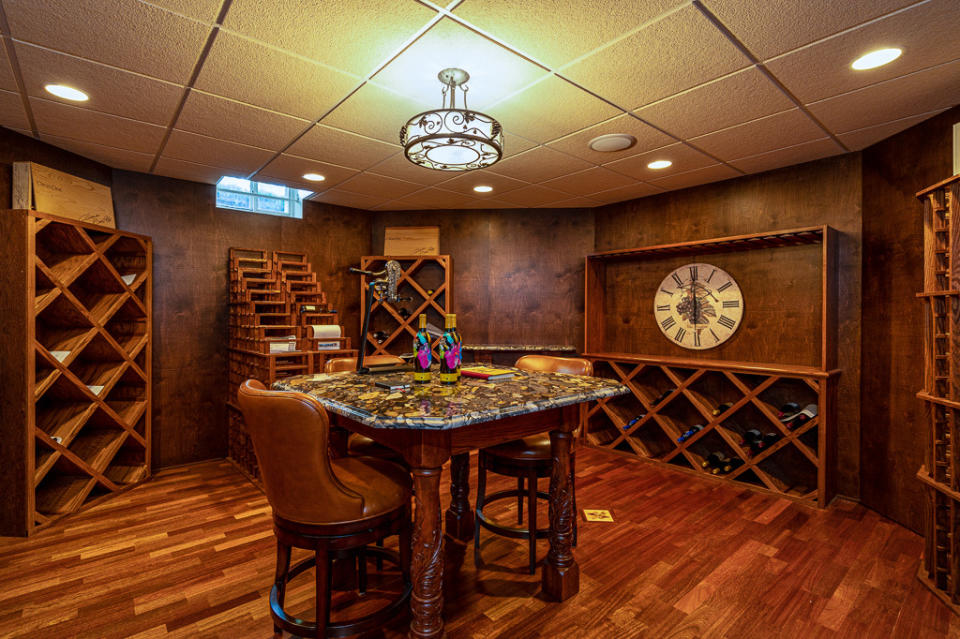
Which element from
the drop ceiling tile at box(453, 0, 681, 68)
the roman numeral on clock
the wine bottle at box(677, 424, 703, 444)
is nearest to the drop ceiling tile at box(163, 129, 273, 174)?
the drop ceiling tile at box(453, 0, 681, 68)

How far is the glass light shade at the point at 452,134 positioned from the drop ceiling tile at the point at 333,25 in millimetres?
293

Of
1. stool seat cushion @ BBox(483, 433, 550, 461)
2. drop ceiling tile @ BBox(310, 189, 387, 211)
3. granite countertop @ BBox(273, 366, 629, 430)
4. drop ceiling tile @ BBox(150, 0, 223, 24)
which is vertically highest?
drop ceiling tile @ BBox(310, 189, 387, 211)

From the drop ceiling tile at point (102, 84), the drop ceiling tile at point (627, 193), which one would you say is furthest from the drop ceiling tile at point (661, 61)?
the drop ceiling tile at point (102, 84)

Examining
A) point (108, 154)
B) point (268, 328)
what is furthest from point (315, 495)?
point (108, 154)

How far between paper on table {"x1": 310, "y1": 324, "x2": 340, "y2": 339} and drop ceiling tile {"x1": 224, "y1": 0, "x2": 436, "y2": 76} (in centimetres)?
194

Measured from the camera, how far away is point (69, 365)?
2699 mm

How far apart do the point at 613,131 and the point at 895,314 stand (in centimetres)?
195

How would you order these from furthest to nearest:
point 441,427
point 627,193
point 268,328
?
1. point 627,193
2. point 268,328
3. point 441,427

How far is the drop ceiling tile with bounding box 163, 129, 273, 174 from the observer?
8.60 feet

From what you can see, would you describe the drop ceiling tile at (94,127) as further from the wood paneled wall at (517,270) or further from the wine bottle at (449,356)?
the wood paneled wall at (517,270)

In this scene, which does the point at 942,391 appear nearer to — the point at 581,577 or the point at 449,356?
the point at 581,577

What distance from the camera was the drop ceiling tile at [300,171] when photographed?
299 centimetres

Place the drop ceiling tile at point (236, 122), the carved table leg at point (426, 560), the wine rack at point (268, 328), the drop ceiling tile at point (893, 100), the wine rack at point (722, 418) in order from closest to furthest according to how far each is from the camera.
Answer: the carved table leg at point (426, 560) → the drop ceiling tile at point (893, 100) → the drop ceiling tile at point (236, 122) → the wine rack at point (722, 418) → the wine rack at point (268, 328)

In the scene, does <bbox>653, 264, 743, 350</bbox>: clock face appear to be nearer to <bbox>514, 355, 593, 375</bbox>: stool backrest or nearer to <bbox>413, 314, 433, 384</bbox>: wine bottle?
<bbox>514, 355, 593, 375</bbox>: stool backrest
